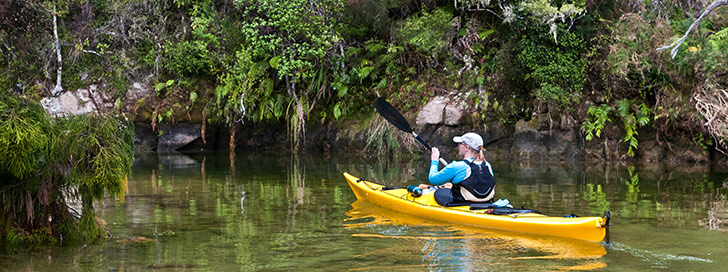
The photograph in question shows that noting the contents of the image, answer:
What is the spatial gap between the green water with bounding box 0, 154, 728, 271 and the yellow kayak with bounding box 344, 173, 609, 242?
0.12 metres

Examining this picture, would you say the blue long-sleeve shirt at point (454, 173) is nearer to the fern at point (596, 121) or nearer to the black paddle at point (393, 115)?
the black paddle at point (393, 115)

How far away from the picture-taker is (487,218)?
26.6 ft

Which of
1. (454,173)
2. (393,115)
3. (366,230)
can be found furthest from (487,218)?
(393,115)

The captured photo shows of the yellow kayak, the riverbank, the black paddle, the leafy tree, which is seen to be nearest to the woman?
the yellow kayak

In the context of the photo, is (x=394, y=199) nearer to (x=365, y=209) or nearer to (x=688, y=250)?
(x=365, y=209)

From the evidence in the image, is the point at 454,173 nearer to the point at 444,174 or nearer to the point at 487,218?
the point at 444,174

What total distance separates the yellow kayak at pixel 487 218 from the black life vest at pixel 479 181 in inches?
8.5

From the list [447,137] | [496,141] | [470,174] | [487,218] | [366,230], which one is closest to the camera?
[487,218]

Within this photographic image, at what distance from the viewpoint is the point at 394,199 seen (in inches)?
385

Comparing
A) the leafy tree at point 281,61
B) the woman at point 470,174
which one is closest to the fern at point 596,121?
the leafy tree at point 281,61

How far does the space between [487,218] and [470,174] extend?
0.58 m

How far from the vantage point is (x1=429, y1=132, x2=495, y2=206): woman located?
27.6 ft

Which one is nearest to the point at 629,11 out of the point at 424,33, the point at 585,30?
the point at 585,30

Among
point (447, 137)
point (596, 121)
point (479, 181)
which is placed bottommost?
point (479, 181)
